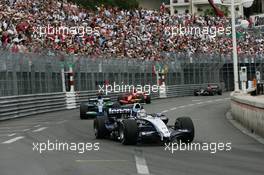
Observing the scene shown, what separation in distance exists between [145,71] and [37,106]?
18.0 metres

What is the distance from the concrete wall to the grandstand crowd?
11350 mm

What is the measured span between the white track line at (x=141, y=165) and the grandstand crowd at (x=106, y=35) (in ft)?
54.5

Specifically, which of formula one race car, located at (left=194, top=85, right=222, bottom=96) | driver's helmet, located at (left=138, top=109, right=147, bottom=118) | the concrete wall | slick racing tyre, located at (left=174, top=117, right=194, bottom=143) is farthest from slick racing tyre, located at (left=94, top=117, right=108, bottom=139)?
formula one race car, located at (left=194, top=85, right=222, bottom=96)

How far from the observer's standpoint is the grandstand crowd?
31781 millimetres

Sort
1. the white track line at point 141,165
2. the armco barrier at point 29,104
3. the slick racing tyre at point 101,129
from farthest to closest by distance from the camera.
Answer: the armco barrier at point 29,104, the slick racing tyre at point 101,129, the white track line at point 141,165

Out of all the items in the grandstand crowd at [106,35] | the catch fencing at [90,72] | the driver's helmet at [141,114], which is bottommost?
the driver's helmet at [141,114]

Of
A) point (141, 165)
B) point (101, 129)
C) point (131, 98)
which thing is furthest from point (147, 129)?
point (131, 98)

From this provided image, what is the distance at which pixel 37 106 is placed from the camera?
101 feet

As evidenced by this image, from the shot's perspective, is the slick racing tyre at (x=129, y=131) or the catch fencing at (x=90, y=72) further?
the catch fencing at (x=90, y=72)

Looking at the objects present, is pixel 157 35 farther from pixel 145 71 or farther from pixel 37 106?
pixel 37 106

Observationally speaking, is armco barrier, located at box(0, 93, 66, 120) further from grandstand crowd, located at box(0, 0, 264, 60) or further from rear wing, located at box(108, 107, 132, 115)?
rear wing, located at box(108, 107, 132, 115)

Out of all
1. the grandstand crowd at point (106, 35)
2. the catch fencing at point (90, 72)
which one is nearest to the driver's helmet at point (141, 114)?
the catch fencing at point (90, 72)

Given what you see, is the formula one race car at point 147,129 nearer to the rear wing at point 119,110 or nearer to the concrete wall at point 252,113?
the rear wing at point 119,110

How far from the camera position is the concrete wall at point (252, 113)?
15200mm
